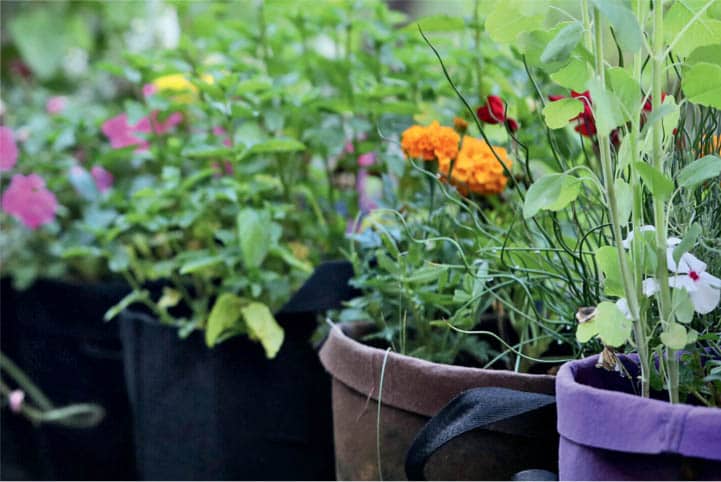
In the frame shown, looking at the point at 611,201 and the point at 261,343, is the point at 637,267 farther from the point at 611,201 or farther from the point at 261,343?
the point at 261,343

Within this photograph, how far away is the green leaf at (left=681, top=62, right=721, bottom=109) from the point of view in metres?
0.49

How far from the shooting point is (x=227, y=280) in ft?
→ 3.30

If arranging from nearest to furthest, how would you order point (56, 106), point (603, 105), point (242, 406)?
point (603, 105) < point (242, 406) < point (56, 106)

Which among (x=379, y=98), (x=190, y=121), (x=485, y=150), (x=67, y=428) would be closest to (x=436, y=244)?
(x=485, y=150)

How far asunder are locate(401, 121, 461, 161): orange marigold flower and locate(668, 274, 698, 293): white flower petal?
342 mm

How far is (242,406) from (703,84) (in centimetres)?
69

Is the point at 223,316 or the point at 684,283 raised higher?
the point at 684,283

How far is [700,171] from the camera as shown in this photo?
0.51m

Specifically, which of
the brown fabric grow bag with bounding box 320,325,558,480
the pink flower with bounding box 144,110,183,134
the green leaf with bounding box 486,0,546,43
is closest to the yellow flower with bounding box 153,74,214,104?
the pink flower with bounding box 144,110,183,134

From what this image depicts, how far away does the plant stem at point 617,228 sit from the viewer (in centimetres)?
49

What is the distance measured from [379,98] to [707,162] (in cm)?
59

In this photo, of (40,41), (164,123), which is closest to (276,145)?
(164,123)

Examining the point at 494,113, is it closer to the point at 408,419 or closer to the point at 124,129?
the point at 408,419

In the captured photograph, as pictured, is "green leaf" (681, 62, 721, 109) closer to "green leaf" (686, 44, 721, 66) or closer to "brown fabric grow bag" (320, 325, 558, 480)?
"green leaf" (686, 44, 721, 66)
